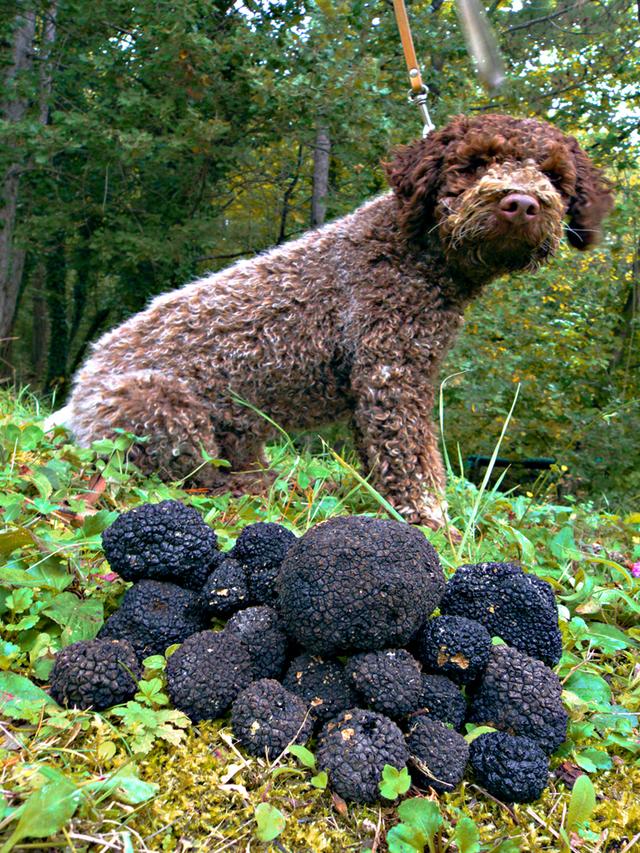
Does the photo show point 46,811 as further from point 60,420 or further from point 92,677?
point 60,420

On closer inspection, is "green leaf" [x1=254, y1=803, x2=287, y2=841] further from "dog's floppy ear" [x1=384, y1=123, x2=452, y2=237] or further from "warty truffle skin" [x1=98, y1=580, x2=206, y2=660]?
"dog's floppy ear" [x1=384, y1=123, x2=452, y2=237]

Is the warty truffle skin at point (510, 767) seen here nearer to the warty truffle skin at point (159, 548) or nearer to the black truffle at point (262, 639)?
the black truffle at point (262, 639)

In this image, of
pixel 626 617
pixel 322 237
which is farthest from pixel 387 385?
pixel 626 617

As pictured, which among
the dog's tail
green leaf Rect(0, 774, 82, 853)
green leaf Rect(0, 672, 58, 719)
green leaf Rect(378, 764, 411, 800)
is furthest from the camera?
the dog's tail

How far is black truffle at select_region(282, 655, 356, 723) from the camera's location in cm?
154

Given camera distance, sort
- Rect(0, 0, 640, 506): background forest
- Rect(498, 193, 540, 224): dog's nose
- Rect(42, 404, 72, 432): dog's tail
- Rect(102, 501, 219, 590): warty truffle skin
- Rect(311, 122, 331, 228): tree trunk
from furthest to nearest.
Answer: Rect(311, 122, 331, 228): tree trunk, Rect(0, 0, 640, 506): background forest, Rect(42, 404, 72, 432): dog's tail, Rect(498, 193, 540, 224): dog's nose, Rect(102, 501, 219, 590): warty truffle skin

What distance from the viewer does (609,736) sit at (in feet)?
5.52

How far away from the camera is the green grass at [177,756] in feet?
4.16

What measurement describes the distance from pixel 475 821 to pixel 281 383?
2.23m

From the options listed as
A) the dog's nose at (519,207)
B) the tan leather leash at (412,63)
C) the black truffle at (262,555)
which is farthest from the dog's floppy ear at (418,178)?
the black truffle at (262,555)

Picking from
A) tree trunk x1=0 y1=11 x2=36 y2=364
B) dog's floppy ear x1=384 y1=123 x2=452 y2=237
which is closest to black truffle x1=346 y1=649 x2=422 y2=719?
dog's floppy ear x1=384 y1=123 x2=452 y2=237

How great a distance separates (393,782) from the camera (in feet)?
4.56

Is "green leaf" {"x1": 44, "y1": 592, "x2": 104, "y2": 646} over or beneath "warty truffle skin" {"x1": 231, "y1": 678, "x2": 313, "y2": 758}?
over

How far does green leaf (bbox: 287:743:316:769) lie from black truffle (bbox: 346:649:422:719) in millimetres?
162
